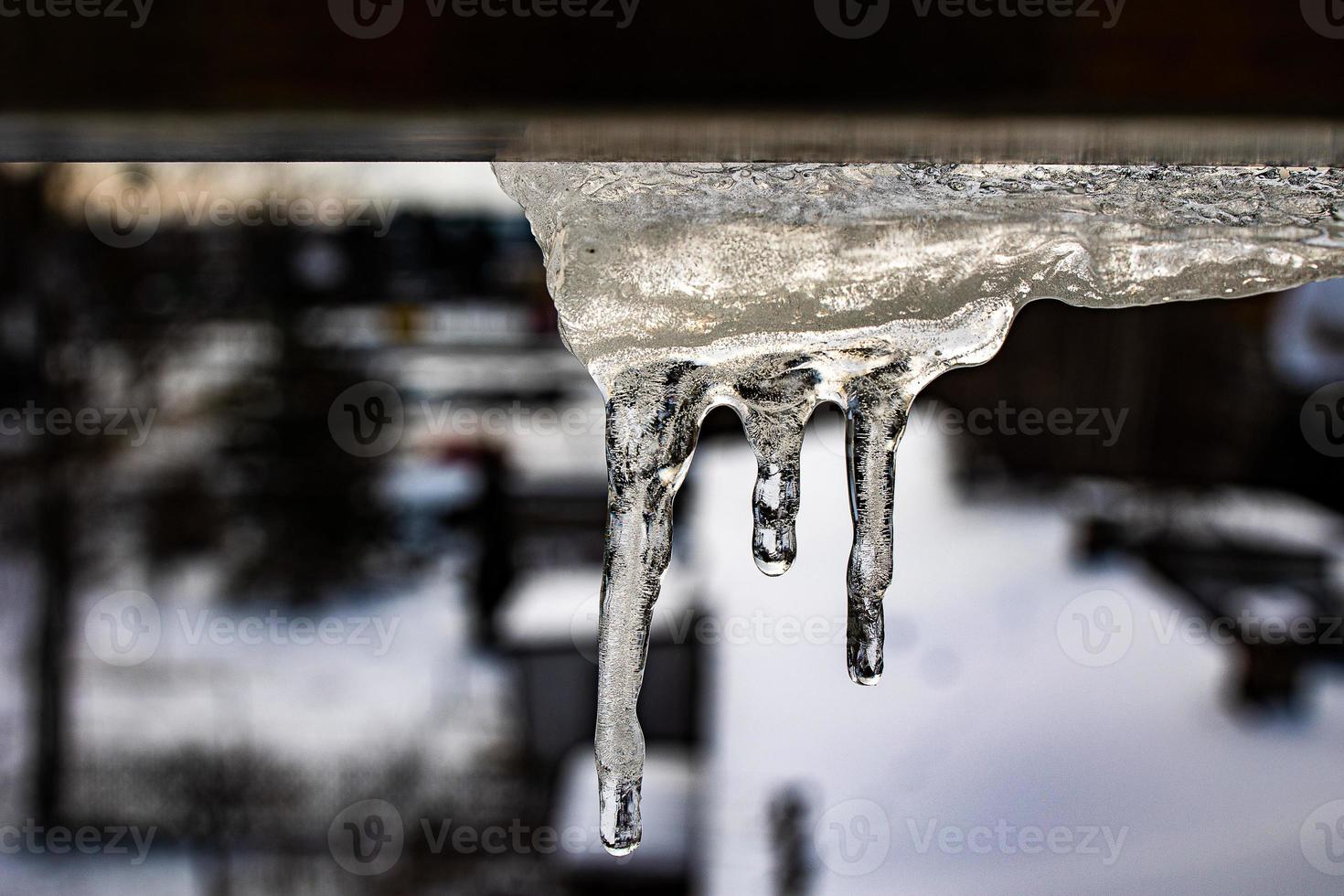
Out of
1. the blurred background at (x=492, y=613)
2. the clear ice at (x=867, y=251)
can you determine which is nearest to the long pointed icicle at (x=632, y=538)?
the clear ice at (x=867, y=251)

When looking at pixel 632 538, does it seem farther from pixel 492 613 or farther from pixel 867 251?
pixel 492 613

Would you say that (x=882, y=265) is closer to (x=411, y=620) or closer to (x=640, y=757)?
(x=640, y=757)

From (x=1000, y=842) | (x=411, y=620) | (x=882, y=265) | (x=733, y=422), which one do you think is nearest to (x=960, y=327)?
(x=882, y=265)

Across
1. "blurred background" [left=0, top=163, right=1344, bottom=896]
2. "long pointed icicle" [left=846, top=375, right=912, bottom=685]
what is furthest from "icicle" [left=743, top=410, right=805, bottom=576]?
"blurred background" [left=0, top=163, right=1344, bottom=896]

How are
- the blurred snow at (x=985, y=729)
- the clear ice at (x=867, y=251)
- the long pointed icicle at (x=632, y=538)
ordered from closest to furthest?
the clear ice at (x=867, y=251) < the long pointed icicle at (x=632, y=538) < the blurred snow at (x=985, y=729)

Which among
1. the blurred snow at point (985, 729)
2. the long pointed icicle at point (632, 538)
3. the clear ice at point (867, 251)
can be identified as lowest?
the blurred snow at point (985, 729)

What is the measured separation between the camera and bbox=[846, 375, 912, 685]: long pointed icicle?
56 centimetres

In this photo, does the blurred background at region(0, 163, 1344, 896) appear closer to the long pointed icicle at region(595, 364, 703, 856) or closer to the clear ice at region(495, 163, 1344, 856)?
the long pointed icicle at region(595, 364, 703, 856)

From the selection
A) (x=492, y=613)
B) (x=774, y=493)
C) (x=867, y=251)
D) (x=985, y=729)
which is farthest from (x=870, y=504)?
(x=985, y=729)

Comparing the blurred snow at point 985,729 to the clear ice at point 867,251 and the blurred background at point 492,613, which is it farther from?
the clear ice at point 867,251

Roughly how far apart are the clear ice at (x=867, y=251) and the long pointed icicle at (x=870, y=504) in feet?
0.13

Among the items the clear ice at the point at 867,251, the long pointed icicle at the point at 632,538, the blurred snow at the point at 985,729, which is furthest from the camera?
the blurred snow at the point at 985,729

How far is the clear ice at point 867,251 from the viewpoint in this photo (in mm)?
403

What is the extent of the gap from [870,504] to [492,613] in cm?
292
